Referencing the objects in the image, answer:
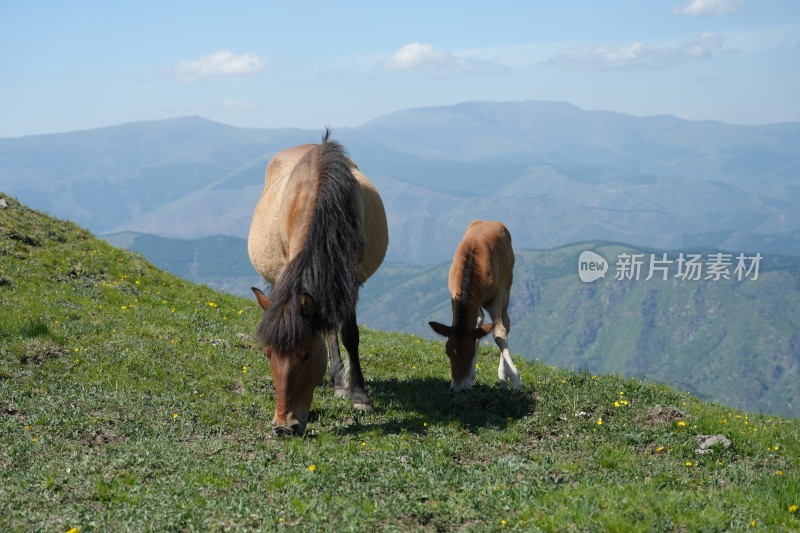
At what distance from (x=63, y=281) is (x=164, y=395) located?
8674 mm

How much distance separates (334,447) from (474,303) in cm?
500

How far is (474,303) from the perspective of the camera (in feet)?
48.3

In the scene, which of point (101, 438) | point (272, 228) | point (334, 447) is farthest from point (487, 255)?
point (101, 438)

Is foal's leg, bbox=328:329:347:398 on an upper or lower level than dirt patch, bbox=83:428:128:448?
upper

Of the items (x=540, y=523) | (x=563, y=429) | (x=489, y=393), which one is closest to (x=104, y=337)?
(x=489, y=393)

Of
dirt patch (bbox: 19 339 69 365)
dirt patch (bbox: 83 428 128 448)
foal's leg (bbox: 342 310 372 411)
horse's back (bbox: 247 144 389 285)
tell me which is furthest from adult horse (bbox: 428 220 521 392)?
dirt patch (bbox: 19 339 69 365)

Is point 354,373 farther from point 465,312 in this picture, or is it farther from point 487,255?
point 487,255

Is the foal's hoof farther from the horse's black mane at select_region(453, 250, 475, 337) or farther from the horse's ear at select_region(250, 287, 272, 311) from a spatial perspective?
the horse's ear at select_region(250, 287, 272, 311)

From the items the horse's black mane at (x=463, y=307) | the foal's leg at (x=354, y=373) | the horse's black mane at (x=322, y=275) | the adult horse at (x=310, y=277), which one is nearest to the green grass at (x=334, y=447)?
the foal's leg at (x=354, y=373)

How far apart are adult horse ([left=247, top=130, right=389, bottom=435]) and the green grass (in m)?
0.70

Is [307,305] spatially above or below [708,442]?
above

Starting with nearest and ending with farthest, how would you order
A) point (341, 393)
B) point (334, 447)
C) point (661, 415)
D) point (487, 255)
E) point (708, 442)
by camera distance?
point (334, 447), point (708, 442), point (661, 415), point (341, 393), point (487, 255)

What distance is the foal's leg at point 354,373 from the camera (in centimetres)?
1329

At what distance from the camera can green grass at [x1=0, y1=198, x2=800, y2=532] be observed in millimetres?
8391
